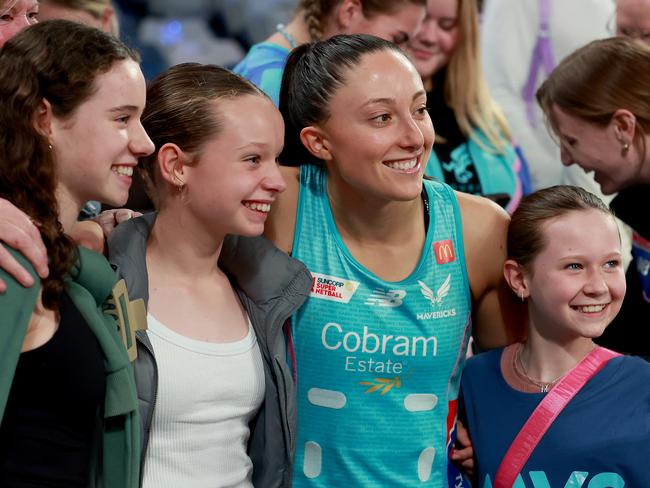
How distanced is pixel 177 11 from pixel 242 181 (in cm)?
202

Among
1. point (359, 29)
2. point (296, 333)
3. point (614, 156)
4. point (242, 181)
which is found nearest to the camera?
point (242, 181)

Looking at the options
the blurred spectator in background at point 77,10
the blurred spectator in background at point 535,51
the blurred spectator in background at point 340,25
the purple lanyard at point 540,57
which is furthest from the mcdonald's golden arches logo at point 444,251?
the purple lanyard at point 540,57

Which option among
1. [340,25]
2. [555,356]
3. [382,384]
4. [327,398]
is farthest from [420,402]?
[340,25]

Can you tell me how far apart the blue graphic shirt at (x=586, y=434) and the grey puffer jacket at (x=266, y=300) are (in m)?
0.44

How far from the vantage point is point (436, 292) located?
87.0 inches

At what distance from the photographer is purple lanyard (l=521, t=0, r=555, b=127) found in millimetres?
3854

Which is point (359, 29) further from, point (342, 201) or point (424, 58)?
point (342, 201)

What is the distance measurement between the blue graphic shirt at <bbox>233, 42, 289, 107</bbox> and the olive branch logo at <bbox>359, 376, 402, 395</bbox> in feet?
3.30

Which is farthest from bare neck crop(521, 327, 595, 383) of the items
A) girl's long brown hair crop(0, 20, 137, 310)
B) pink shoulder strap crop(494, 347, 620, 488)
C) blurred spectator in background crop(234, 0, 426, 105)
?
blurred spectator in background crop(234, 0, 426, 105)

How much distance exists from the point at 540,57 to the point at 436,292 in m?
1.93

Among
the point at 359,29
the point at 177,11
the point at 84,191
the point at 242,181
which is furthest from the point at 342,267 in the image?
the point at 177,11

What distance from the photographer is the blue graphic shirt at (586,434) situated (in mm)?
2062

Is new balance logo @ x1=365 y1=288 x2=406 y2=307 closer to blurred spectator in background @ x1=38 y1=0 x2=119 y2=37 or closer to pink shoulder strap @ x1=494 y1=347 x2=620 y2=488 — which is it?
pink shoulder strap @ x1=494 y1=347 x2=620 y2=488

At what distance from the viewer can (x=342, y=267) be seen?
220 centimetres
